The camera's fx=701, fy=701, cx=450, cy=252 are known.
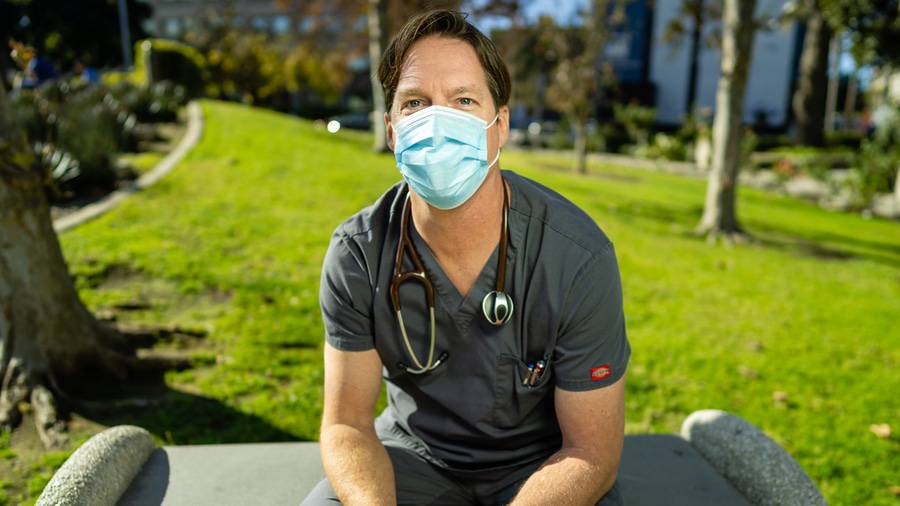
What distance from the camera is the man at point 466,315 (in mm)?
2096

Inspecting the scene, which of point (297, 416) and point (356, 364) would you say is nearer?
point (356, 364)

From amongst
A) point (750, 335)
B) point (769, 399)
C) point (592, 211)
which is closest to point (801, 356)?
point (750, 335)

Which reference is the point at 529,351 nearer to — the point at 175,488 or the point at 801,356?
the point at 175,488

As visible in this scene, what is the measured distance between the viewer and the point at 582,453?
206cm

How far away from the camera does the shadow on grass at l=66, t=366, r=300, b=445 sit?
369 centimetres

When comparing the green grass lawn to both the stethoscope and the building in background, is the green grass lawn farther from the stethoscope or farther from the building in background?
the building in background

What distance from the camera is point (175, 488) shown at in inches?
96.1

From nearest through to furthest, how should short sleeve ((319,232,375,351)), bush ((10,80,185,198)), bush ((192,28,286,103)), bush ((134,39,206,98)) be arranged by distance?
short sleeve ((319,232,375,351)), bush ((10,80,185,198)), bush ((134,39,206,98)), bush ((192,28,286,103))

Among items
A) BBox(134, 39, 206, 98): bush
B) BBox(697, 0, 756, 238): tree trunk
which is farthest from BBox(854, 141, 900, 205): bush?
BBox(134, 39, 206, 98): bush

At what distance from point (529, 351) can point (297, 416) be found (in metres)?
2.26

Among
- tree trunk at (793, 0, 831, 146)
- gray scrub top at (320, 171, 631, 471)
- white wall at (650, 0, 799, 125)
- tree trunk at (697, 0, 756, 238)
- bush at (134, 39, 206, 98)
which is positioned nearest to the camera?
gray scrub top at (320, 171, 631, 471)

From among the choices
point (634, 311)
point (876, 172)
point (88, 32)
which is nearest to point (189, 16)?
point (88, 32)

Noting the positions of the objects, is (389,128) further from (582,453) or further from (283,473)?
(283,473)

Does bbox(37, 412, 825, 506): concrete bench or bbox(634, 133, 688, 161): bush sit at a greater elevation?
bbox(37, 412, 825, 506): concrete bench
